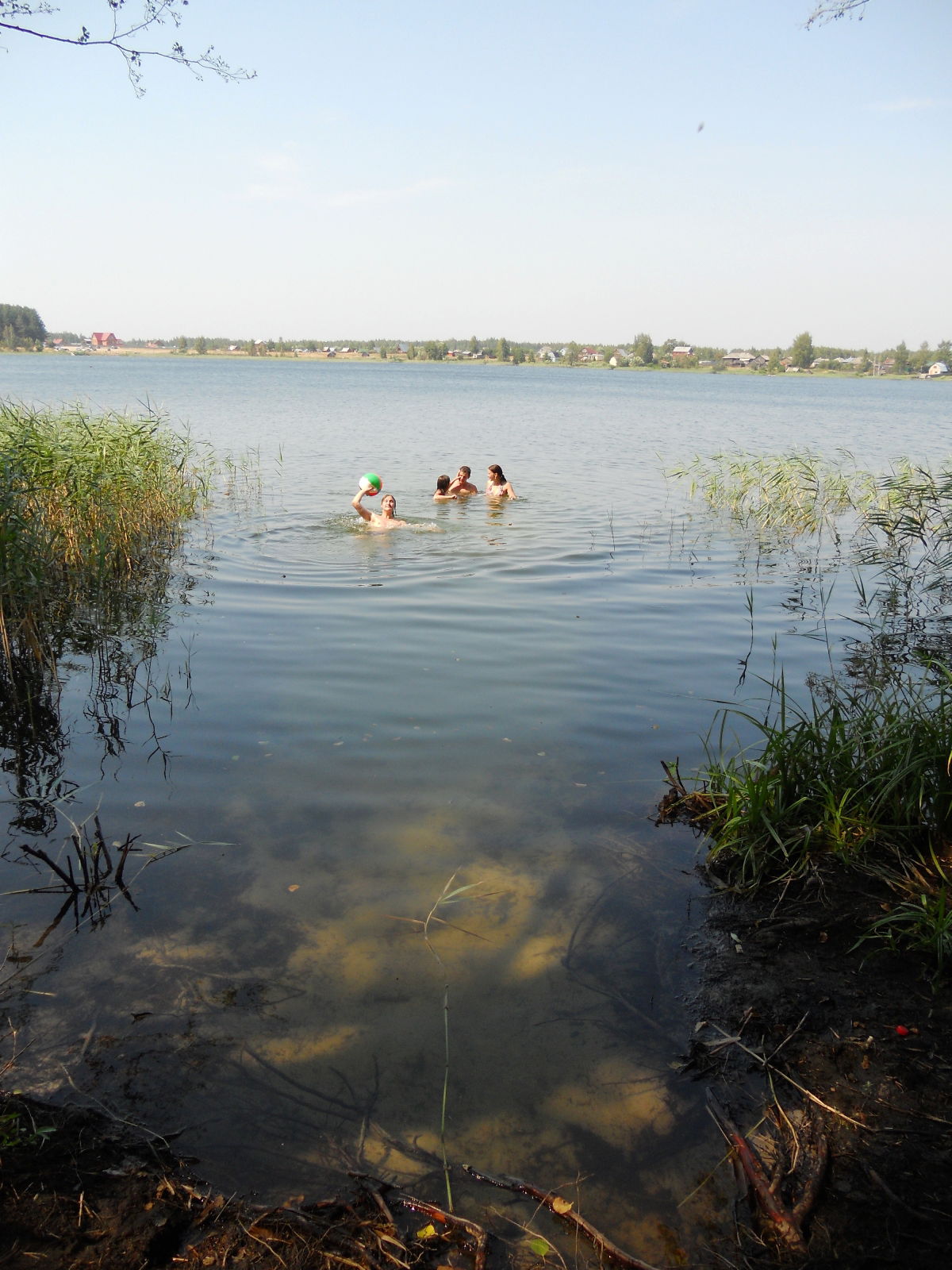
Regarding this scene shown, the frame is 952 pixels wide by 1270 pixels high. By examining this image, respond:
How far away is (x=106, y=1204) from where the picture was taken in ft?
9.07

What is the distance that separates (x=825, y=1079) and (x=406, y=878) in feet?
7.82

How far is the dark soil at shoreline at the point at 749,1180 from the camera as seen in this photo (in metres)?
2.63

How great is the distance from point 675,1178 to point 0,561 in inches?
252

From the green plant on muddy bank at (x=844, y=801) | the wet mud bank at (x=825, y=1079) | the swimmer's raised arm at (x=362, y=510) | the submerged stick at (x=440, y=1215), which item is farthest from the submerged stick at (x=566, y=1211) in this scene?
the swimmer's raised arm at (x=362, y=510)

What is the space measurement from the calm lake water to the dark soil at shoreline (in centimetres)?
15

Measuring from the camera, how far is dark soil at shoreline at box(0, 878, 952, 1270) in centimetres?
263

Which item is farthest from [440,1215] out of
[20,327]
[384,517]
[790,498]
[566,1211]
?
[20,327]

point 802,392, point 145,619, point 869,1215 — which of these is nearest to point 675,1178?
point 869,1215

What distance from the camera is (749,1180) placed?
295 cm

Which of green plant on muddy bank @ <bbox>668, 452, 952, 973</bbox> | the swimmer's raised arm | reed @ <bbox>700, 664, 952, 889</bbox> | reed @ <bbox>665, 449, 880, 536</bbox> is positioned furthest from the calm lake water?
reed @ <bbox>665, 449, 880, 536</bbox>

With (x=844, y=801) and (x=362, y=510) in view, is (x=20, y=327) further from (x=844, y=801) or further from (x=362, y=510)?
(x=844, y=801)

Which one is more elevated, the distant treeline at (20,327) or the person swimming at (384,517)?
the distant treeline at (20,327)

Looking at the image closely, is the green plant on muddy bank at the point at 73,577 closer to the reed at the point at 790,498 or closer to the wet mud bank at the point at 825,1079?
the wet mud bank at the point at 825,1079

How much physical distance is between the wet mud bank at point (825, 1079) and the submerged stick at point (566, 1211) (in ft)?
1.03
